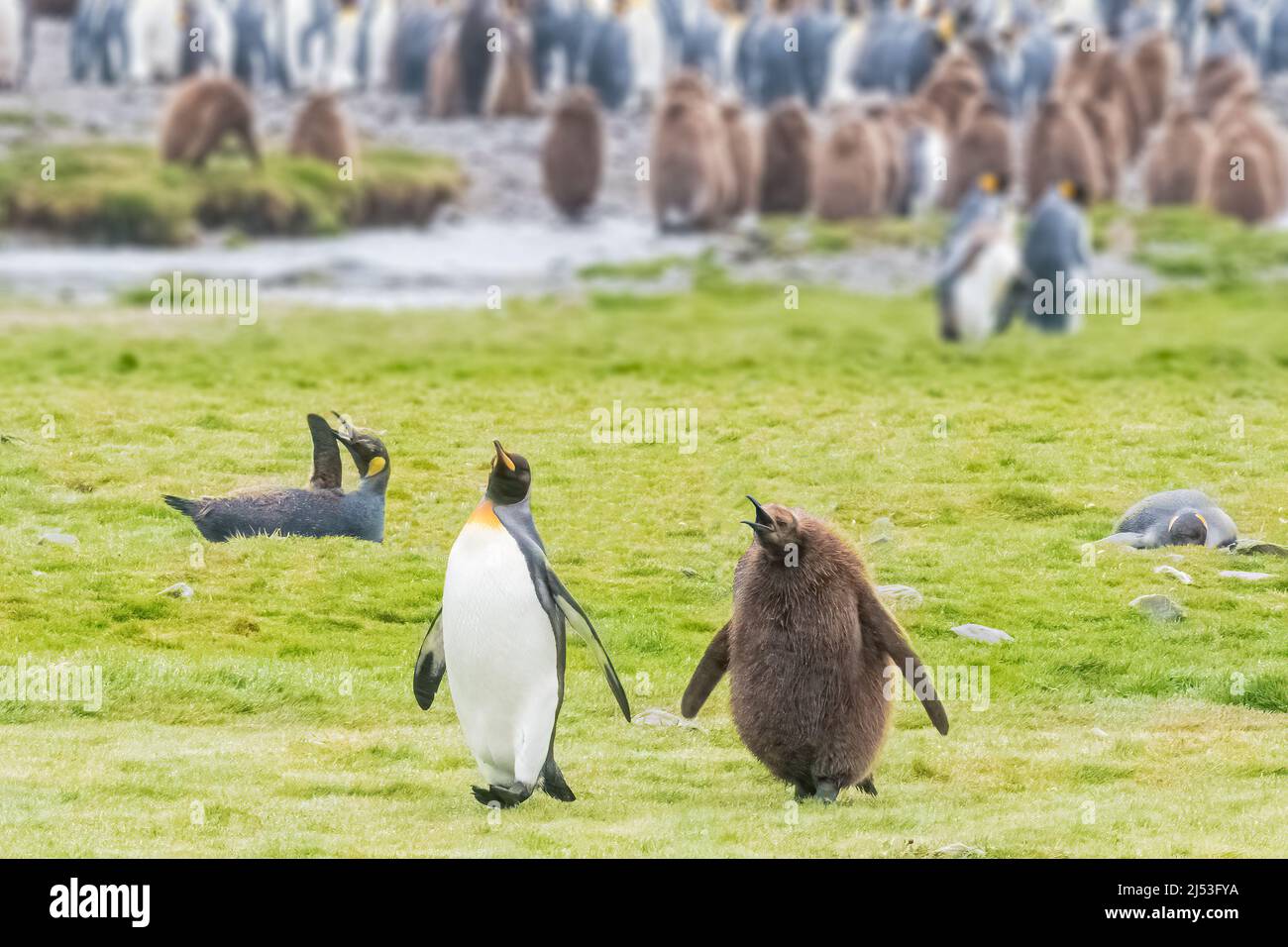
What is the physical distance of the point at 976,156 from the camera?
24219 mm

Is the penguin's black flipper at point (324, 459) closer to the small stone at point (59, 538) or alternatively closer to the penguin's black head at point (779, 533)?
the small stone at point (59, 538)

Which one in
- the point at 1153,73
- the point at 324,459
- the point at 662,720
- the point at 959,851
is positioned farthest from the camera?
the point at 1153,73

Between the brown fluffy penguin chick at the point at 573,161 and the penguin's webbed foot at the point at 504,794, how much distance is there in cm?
1549

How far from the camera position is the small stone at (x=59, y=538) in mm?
11008

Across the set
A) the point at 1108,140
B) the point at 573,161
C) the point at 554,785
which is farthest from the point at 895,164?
the point at 554,785

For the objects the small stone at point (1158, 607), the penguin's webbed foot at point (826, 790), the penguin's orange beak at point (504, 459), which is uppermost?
the penguin's orange beak at point (504, 459)

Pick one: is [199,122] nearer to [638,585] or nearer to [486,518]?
[638,585]

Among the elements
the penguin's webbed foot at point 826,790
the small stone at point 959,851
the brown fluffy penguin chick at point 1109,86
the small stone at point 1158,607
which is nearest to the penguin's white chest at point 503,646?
the penguin's webbed foot at point 826,790

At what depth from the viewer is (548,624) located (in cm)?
798

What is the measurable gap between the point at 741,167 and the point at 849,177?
1305 mm

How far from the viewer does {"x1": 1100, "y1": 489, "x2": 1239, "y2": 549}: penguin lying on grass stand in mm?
11000

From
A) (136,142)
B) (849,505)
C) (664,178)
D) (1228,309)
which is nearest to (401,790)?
(849,505)

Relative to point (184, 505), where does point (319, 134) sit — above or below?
above

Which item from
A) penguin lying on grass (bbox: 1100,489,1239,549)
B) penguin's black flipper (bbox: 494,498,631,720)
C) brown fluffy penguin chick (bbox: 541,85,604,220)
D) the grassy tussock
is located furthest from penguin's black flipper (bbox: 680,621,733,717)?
brown fluffy penguin chick (bbox: 541,85,604,220)
